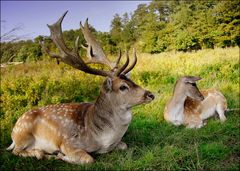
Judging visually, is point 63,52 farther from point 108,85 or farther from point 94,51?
point 94,51

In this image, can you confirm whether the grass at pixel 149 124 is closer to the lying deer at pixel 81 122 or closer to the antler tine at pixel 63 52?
the lying deer at pixel 81 122

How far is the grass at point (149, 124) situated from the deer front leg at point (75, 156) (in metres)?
0.08

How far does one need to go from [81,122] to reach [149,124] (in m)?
2.01

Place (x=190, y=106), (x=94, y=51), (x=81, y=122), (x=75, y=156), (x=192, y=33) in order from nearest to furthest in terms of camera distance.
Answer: (x=75, y=156), (x=81, y=122), (x=94, y=51), (x=190, y=106), (x=192, y=33)

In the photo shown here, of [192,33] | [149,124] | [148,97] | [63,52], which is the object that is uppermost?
[192,33]

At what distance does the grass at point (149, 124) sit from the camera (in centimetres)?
445

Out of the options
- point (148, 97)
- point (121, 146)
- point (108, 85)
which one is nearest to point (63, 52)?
point (108, 85)

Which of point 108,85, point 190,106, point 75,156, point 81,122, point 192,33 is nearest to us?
point 75,156

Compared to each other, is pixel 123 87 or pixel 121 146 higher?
pixel 123 87

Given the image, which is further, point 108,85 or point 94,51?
point 94,51

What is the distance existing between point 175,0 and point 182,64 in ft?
156

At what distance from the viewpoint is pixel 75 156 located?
446 centimetres

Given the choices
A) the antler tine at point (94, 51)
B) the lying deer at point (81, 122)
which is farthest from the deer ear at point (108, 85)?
the antler tine at point (94, 51)

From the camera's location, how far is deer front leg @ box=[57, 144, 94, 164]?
441cm
